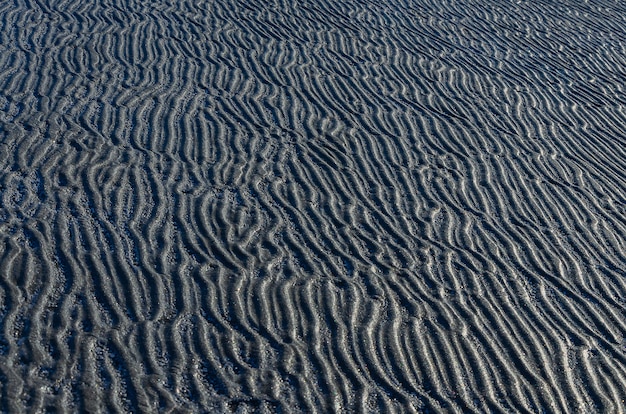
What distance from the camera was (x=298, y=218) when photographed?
8531mm

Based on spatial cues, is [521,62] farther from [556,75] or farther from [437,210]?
[437,210]

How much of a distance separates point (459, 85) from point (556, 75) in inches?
84.6

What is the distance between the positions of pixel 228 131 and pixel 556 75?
6.56m

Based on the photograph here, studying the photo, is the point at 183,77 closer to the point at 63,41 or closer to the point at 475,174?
the point at 63,41

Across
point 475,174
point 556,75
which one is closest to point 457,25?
point 556,75

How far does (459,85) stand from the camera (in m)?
12.7

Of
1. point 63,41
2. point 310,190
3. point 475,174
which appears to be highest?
point 475,174

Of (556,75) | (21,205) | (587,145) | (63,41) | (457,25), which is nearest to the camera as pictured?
(21,205)

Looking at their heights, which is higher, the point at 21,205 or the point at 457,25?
the point at 457,25

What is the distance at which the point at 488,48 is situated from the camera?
1442 cm

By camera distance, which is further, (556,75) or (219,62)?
(556,75)

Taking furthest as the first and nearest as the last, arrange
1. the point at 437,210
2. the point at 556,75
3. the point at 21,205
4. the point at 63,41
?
the point at 556,75 → the point at 63,41 → the point at 437,210 → the point at 21,205

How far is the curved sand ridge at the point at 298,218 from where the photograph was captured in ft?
21.1

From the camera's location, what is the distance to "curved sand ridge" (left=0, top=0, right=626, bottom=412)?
6.42 m
